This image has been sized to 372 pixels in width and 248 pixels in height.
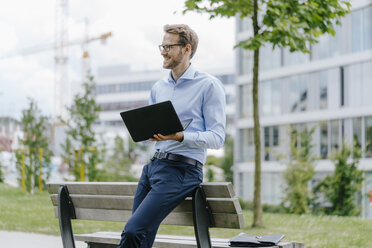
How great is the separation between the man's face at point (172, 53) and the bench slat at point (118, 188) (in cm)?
80

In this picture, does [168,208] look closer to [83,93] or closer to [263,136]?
[83,93]

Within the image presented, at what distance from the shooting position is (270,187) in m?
40.6

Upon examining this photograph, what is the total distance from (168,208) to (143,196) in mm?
250

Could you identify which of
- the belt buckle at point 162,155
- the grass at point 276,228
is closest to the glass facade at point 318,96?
the grass at point 276,228

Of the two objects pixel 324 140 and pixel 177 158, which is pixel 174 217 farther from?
pixel 324 140

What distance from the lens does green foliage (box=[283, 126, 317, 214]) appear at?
2012 centimetres

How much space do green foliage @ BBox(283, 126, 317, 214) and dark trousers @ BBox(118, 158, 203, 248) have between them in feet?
53.0

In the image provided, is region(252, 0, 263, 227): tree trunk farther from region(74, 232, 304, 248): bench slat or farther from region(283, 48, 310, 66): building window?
region(283, 48, 310, 66): building window

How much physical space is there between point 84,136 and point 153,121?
15.2m

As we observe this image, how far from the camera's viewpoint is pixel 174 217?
4.25 metres

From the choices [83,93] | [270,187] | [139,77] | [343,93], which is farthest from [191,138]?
[139,77]

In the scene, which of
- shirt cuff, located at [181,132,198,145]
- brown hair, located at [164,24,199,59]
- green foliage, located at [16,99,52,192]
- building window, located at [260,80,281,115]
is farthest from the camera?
building window, located at [260,80,281,115]

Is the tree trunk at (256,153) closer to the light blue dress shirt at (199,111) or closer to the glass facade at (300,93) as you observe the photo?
the light blue dress shirt at (199,111)

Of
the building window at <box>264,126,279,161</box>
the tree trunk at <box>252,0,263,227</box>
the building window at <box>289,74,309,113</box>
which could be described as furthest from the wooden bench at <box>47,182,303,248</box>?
the building window at <box>264,126,279,161</box>
